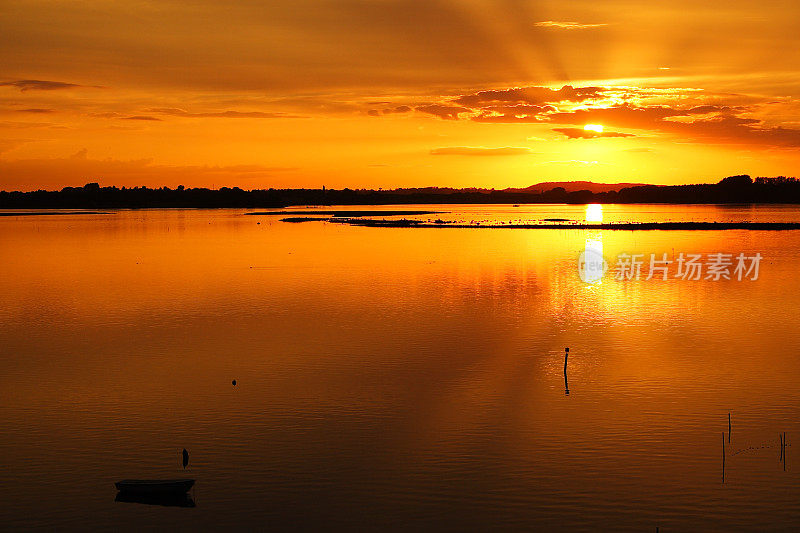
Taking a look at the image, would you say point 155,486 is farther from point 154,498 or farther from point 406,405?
point 406,405

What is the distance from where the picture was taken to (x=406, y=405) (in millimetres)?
23516

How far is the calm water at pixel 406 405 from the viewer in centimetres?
1636

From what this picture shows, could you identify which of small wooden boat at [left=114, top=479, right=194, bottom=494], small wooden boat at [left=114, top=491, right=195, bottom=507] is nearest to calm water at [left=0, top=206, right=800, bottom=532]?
Answer: small wooden boat at [left=114, top=491, right=195, bottom=507]

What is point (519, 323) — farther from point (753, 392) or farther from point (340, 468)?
point (340, 468)

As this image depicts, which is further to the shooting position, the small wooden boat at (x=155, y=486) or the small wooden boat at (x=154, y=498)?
the small wooden boat at (x=154, y=498)

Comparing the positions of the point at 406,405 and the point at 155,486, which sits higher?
the point at 155,486

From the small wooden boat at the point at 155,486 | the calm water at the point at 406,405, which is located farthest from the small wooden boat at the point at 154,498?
the calm water at the point at 406,405

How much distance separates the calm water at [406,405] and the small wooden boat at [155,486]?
349mm

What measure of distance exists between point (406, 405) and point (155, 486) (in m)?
8.81

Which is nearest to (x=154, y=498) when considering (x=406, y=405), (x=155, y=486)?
(x=155, y=486)

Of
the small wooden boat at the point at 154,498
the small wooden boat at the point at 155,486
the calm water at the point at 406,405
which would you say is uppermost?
the small wooden boat at the point at 155,486

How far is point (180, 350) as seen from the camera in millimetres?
31938

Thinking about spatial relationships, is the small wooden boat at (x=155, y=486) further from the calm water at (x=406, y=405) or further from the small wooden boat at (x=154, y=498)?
the calm water at (x=406, y=405)

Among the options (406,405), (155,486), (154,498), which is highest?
(155,486)
